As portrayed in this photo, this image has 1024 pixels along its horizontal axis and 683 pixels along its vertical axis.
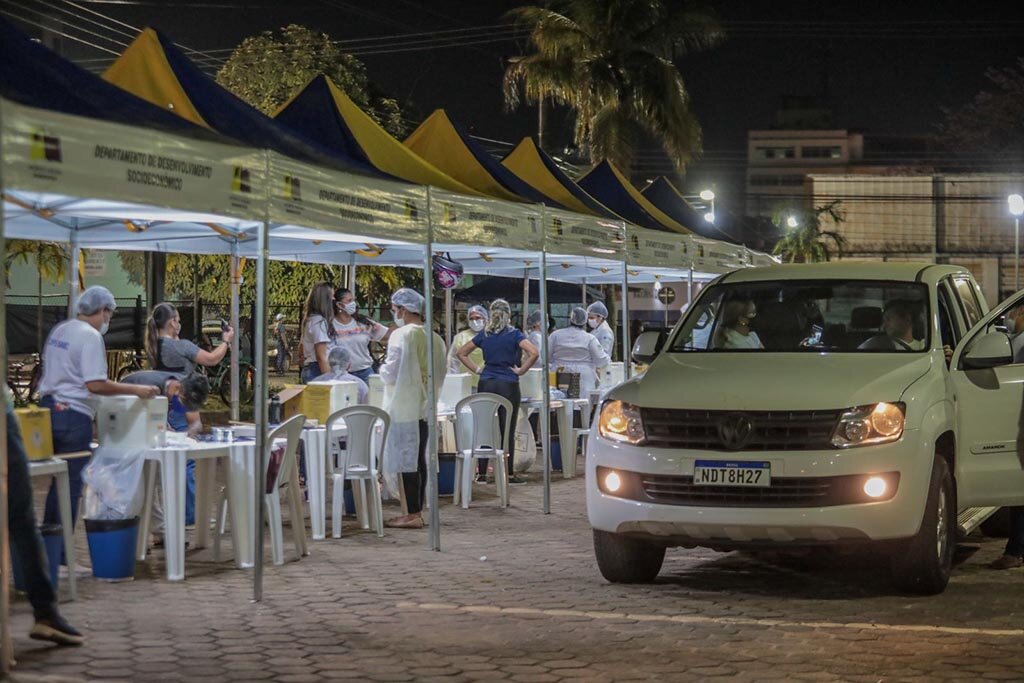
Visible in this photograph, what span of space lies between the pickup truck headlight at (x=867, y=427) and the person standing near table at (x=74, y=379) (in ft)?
14.7

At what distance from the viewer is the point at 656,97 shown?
3303 centimetres

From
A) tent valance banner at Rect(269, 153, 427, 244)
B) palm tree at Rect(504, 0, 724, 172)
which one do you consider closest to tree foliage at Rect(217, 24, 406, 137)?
palm tree at Rect(504, 0, 724, 172)

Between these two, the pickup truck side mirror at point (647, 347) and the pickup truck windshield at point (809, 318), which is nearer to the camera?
the pickup truck windshield at point (809, 318)

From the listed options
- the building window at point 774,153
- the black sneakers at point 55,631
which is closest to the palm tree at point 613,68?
the black sneakers at point 55,631

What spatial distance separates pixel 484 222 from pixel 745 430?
382 centimetres

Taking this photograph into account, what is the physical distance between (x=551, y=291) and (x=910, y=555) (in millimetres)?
23407

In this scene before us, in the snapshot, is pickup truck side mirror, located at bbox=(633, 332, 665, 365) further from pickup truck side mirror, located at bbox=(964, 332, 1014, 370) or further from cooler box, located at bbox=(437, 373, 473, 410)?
cooler box, located at bbox=(437, 373, 473, 410)

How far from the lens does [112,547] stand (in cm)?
923

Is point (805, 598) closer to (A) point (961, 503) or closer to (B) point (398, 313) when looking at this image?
(A) point (961, 503)

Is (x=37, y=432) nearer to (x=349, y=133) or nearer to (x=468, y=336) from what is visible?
(x=349, y=133)

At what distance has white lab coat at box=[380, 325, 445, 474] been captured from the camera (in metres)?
11.9

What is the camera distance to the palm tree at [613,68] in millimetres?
32562

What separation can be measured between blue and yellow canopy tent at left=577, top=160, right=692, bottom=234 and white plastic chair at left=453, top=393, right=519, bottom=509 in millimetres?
4435

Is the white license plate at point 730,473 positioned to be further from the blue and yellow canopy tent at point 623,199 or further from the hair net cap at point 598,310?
the hair net cap at point 598,310
